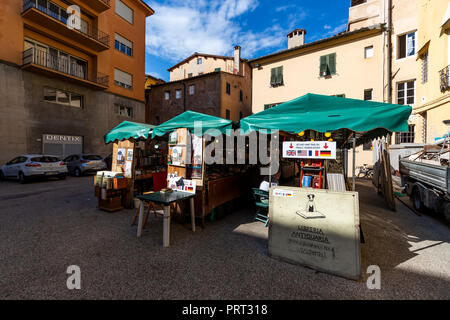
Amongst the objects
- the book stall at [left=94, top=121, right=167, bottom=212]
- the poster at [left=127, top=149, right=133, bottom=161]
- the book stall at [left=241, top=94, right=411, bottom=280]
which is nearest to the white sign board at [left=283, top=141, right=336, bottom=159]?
the book stall at [left=241, top=94, right=411, bottom=280]

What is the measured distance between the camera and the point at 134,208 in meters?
6.45

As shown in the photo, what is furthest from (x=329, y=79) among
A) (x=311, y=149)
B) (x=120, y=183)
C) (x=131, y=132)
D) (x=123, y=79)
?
(x=123, y=79)

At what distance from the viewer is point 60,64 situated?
15.0m

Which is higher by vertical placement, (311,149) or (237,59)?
(237,59)

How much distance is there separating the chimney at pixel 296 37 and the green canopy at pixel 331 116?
16.1m

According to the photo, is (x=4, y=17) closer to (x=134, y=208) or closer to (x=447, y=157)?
(x=134, y=208)

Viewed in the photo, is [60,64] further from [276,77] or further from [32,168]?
[276,77]

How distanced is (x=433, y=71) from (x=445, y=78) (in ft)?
4.61

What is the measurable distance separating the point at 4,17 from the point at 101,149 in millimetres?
9687

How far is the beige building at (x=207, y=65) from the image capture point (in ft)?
86.3

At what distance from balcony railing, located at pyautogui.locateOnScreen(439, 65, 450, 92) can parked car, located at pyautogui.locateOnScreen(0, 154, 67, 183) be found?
19826 mm

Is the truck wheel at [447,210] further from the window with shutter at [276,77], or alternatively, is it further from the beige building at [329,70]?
the window with shutter at [276,77]

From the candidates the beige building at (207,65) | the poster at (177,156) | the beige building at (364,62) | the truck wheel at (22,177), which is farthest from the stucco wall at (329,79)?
the truck wheel at (22,177)
